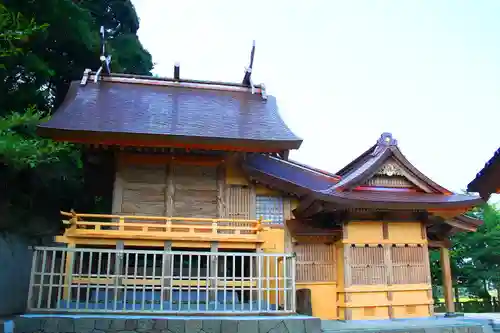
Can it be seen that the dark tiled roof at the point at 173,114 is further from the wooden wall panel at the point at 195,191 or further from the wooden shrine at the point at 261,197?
the wooden wall panel at the point at 195,191

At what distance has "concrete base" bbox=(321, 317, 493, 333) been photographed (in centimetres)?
1091

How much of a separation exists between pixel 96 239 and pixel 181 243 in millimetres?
2087

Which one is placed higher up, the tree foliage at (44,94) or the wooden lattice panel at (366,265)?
the tree foliage at (44,94)

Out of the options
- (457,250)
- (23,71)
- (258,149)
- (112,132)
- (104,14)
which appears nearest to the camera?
(112,132)

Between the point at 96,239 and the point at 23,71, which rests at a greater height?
the point at 23,71

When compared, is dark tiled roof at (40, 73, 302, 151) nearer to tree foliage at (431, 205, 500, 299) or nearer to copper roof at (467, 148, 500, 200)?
copper roof at (467, 148, 500, 200)

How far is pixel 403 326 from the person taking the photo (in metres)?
11.4

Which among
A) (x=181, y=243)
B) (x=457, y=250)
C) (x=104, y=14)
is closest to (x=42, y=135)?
(x=181, y=243)

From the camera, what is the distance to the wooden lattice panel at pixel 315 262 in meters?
13.6

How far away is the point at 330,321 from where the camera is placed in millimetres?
12789

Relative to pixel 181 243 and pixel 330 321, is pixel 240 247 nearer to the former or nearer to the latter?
pixel 181 243

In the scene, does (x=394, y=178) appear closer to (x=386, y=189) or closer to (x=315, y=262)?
(x=386, y=189)

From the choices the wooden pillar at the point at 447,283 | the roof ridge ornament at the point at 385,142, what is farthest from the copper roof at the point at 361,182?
the wooden pillar at the point at 447,283

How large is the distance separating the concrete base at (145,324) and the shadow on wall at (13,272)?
5.99m
